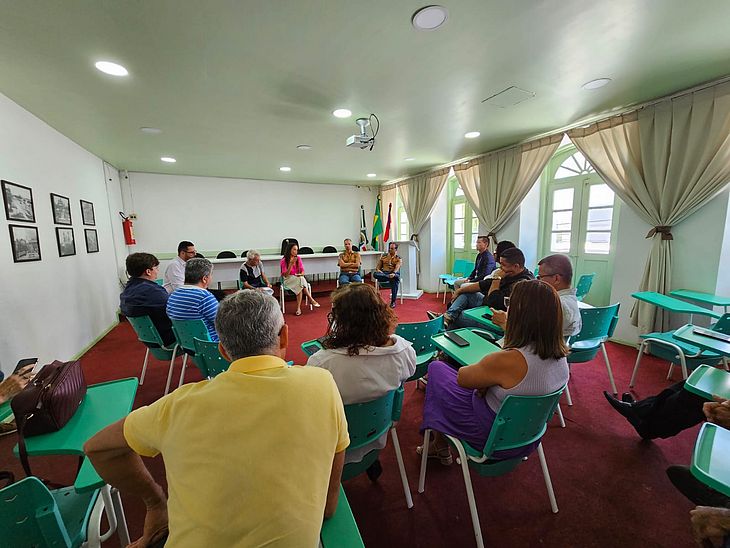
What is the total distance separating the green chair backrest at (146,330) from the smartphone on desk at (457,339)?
2.36 m

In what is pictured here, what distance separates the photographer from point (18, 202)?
269 centimetres

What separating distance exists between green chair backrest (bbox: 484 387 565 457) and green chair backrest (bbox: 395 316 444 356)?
0.80 metres

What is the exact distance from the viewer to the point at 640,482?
5.70ft

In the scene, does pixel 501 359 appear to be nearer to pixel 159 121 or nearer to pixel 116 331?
pixel 159 121

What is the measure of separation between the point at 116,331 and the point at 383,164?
523 cm

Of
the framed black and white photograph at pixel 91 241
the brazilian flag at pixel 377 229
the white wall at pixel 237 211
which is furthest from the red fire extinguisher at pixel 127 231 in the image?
the brazilian flag at pixel 377 229

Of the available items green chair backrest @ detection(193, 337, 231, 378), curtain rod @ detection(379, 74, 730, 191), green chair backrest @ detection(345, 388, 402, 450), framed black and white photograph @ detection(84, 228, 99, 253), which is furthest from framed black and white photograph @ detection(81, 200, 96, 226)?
curtain rod @ detection(379, 74, 730, 191)

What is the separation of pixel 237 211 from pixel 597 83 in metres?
6.81

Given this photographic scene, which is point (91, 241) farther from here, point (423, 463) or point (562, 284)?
point (562, 284)

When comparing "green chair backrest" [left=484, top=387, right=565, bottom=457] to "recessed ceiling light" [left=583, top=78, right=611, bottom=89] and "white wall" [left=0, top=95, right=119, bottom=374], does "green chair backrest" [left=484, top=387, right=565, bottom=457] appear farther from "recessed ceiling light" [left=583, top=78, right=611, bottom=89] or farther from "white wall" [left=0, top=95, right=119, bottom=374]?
"white wall" [left=0, top=95, right=119, bottom=374]

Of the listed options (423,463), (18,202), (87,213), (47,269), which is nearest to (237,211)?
(87,213)

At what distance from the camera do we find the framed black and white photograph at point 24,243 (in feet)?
8.49

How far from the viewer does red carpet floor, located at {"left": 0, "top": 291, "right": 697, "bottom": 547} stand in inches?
57.3

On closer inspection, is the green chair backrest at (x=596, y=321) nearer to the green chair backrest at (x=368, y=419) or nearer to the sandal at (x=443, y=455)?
the sandal at (x=443, y=455)
